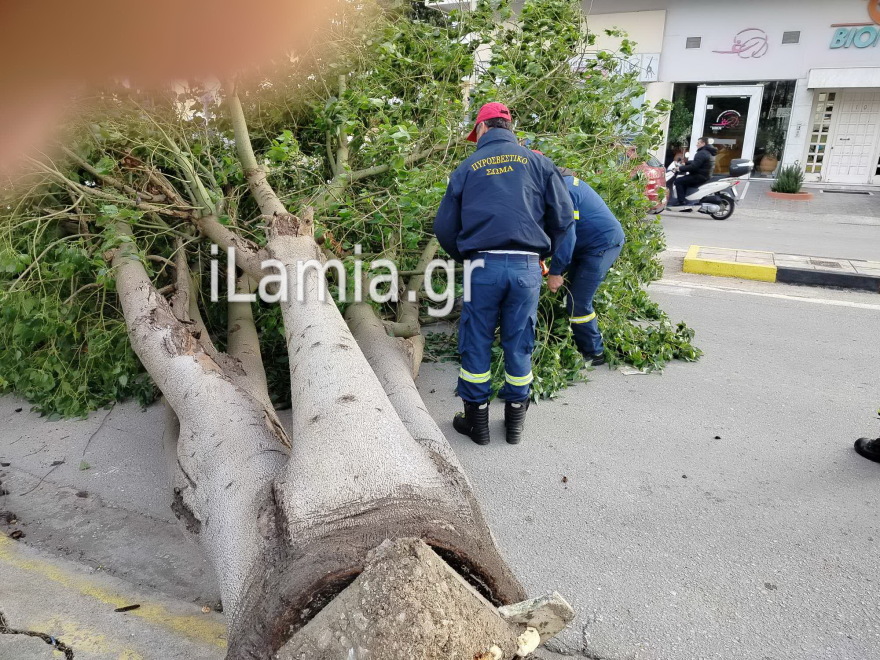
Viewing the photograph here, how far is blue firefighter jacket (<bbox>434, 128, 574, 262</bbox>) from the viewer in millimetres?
3242

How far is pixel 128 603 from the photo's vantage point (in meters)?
2.46

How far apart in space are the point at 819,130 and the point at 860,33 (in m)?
2.34

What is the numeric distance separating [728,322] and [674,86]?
44.5ft

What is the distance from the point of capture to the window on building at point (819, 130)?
15.7m

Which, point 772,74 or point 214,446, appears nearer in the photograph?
point 214,446

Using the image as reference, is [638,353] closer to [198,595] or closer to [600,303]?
[600,303]

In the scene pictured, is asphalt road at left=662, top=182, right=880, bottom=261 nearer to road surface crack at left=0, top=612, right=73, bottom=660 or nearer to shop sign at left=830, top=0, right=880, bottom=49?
shop sign at left=830, top=0, right=880, bottom=49

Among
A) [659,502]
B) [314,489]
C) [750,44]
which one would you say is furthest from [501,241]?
[750,44]

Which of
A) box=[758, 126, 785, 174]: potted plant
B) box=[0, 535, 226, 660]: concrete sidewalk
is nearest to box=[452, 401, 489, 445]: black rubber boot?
box=[0, 535, 226, 660]: concrete sidewalk

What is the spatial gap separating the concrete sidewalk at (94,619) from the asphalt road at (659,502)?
112 mm

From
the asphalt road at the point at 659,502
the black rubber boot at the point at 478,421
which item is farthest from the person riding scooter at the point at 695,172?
the black rubber boot at the point at 478,421

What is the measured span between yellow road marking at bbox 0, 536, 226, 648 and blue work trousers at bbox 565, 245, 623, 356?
308cm

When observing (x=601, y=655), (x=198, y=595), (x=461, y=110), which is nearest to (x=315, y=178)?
(x=461, y=110)

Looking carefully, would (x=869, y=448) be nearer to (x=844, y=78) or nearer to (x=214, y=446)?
(x=214, y=446)
